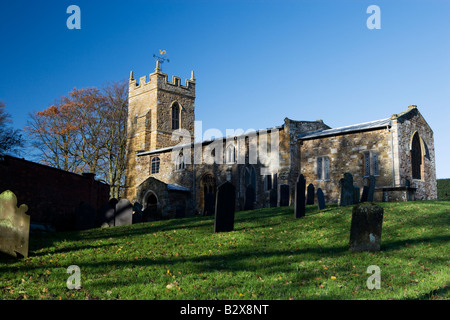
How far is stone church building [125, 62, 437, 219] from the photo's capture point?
22.5 m

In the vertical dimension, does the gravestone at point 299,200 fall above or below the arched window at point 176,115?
below

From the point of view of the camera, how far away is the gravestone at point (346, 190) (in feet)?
52.1

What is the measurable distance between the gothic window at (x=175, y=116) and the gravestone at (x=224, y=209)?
3218 centimetres

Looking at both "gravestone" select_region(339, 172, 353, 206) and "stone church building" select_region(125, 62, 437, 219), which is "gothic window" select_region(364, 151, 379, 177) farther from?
"gravestone" select_region(339, 172, 353, 206)

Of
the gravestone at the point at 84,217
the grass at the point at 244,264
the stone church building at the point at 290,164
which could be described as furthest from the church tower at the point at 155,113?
the grass at the point at 244,264

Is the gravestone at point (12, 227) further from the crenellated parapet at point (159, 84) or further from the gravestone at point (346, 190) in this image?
the crenellated parapet at point (159, 84)

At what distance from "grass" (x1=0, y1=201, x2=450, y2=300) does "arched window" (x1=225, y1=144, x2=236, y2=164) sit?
17.5 metres

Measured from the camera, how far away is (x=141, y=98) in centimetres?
4316

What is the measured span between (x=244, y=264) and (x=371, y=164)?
17398mm

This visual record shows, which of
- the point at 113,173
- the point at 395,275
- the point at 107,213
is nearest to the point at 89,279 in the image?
the point at 395,275

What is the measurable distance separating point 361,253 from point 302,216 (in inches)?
202

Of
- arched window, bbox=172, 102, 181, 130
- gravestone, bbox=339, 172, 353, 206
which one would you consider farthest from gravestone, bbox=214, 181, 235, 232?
arched window, bbox=172, 102, 181, 130

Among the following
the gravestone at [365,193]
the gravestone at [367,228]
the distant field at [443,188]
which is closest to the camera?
the gravestone at [367,228]
